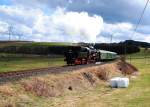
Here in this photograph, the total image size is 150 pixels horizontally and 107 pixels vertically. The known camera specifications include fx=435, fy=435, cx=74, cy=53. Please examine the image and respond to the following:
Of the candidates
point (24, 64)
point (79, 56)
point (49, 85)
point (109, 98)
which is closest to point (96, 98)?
point (109, 98)

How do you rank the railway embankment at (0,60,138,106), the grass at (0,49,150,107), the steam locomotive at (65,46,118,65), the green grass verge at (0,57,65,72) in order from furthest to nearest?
the green grass verge at (0,57,65,72) < the steam locomotive at (65,46,118,65) < the grass at (0,49,150,107) < the railway embankment at (0,60,138,106)

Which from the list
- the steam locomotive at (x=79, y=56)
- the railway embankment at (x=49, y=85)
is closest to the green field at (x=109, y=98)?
the railway embankment at (x=49, y=85)

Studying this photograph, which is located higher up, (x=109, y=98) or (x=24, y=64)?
(x=109, y=98)

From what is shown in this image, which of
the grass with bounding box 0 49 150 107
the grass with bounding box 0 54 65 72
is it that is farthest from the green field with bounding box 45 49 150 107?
the grass with bounding box 0 54 65 72

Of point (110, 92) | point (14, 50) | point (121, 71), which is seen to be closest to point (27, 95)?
point (110, 92)

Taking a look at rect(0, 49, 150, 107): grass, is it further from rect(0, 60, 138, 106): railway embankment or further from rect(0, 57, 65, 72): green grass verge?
rect(0, 57, 65, 72): green grass verge

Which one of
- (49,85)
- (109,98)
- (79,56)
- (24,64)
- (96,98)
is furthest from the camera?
(24,64)

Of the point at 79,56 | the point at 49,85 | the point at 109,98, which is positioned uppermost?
the point at 79,56

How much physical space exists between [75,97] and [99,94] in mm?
3540

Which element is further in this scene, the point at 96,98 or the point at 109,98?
the point at 109,98

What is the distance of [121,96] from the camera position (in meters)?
31.1

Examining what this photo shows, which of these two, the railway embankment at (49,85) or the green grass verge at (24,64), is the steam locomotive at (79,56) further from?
the railway embankment at (49,85)

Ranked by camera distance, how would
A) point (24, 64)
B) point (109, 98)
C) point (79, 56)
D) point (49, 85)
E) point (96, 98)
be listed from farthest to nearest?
point (24, 64) → point (79, 56) → point (109, 98) → point (96, 98) → point (49, 85)

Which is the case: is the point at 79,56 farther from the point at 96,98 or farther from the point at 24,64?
the point at 24,64
